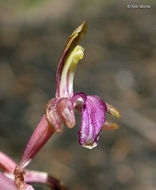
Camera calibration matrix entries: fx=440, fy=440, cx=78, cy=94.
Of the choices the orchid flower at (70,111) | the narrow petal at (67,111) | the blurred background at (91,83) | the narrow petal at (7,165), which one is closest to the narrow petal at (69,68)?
the orchid flower at (70,111)

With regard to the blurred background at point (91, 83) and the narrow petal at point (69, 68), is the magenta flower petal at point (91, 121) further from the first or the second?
the blurred background at point (91, 83)

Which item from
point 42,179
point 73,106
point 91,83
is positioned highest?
point 73,106

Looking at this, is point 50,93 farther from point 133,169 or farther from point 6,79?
point 133,169

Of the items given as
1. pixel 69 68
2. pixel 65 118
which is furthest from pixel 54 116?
pixel 69 68

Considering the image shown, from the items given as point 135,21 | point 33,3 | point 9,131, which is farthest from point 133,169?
point 33,3

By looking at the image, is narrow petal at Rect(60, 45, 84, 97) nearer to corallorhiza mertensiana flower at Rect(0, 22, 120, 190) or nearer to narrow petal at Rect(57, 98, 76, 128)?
corallorhiza mertensiana flower at Rect(0, 22, 120, 190)

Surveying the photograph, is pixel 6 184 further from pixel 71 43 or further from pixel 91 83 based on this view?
pixel 91 83

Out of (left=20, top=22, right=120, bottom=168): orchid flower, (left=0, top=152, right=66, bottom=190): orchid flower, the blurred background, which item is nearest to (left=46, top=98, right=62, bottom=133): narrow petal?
(left=20, top=22, right=120, bottom=168): orchid flower
